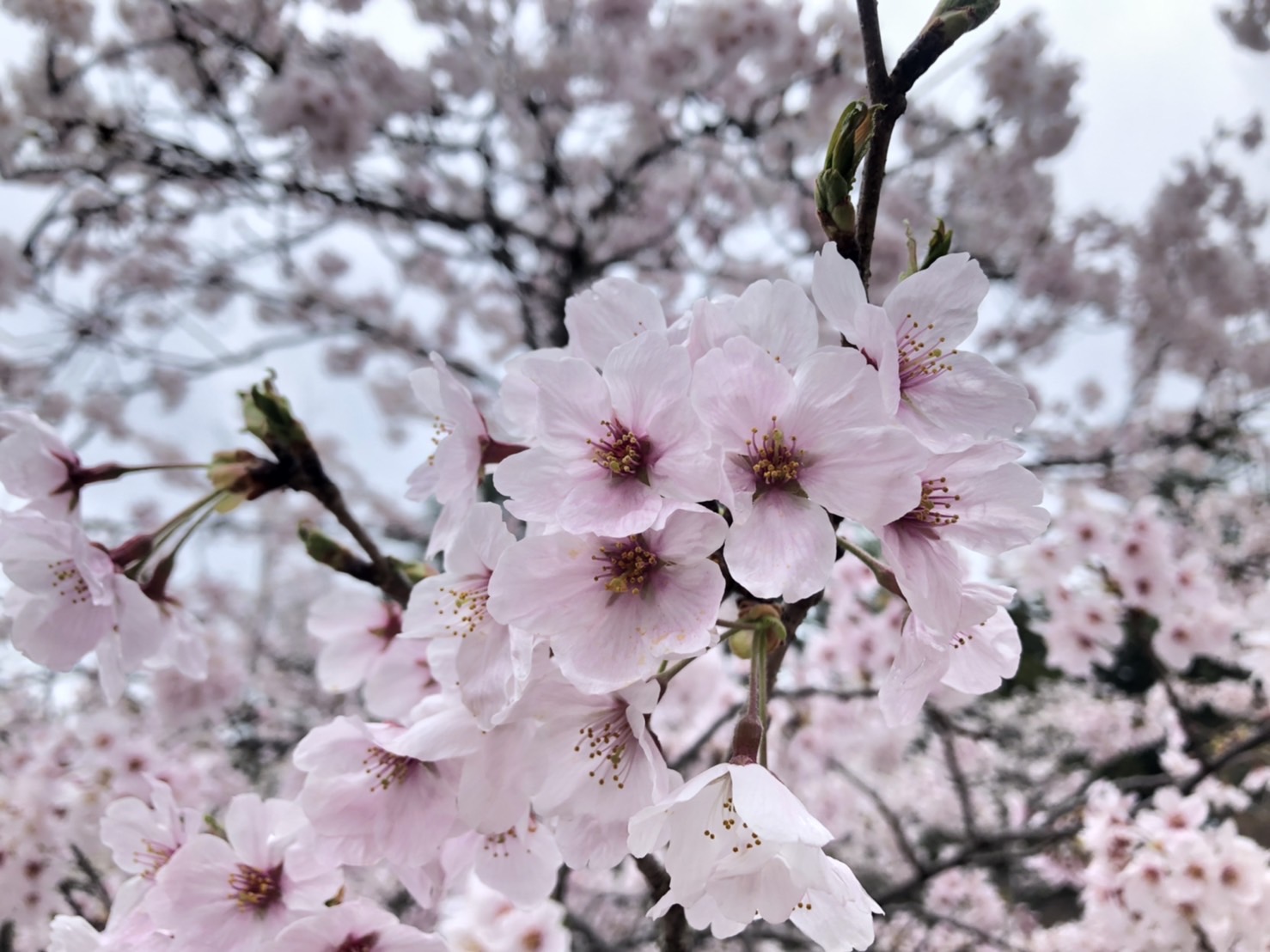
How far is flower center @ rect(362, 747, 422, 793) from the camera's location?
744 millimetres

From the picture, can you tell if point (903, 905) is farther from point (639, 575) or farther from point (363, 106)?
point (363, 106)

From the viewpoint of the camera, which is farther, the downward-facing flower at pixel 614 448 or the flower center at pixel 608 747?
the flower center at pixel 608 747

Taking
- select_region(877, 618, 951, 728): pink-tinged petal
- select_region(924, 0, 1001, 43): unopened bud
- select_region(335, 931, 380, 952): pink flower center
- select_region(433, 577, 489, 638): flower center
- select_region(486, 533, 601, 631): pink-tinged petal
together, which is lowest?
select_region(335, 931, 380, 952): pink flower center

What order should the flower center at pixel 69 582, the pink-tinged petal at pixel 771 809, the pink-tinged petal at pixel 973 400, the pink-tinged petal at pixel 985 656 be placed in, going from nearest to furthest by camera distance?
the pink-tinged petal at pixel 771 809, the pink-tinged petal at pixel 973 400, the pink-tinged petal at pixel 985 656, the flower center at pixel 69 582

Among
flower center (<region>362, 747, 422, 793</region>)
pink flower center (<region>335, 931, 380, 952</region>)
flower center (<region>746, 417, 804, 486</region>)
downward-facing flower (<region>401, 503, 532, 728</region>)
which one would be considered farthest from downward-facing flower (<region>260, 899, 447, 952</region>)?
flower center (<region>746, 417, 804, 486</region>)

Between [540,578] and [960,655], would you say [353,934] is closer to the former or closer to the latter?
[540,578]

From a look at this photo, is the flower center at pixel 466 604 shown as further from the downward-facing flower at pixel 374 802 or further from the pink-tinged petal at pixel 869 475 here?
the pink-tinged petal at pixel 869 475

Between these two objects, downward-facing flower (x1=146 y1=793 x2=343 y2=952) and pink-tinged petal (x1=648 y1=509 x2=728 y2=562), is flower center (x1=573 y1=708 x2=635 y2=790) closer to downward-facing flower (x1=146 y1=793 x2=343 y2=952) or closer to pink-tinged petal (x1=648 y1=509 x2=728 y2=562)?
pink-tinged petal (x1=648 y1=509 x2=728 y2=562)

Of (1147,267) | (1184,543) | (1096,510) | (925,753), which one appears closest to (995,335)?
(1147,267)

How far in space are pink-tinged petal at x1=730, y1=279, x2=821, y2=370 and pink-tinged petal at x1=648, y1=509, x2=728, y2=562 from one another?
0.15m

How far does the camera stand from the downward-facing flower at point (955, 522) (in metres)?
0.58

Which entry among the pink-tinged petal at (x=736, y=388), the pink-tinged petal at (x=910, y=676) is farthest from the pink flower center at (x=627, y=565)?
the pink-tinged petal at (x=910, y=676)

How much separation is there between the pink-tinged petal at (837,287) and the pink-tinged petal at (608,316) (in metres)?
0.15

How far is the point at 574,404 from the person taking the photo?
62cm
